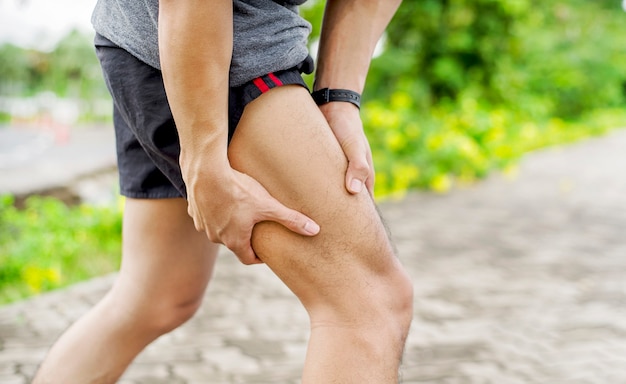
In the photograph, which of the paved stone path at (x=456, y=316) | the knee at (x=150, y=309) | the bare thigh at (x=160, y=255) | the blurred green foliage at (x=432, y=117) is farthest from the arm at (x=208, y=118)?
the blurred green foliage at (x=432, y=117)

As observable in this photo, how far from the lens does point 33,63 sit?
4897cm

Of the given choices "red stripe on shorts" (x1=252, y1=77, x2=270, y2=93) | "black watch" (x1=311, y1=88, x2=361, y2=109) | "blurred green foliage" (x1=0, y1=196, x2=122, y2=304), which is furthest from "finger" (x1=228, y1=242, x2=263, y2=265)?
"blurred green foliage" (x1=0, y1=196, x2=122, y2=304)

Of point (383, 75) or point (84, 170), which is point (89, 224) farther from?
point (383, 75)

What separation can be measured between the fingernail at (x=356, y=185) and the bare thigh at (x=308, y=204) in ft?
0.04

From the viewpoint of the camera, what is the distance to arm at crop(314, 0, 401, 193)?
4.53ft

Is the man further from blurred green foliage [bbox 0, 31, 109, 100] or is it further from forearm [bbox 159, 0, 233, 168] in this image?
blurred green foliage [bbox 0, 31, 109, 100]

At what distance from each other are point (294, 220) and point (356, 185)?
12 cm

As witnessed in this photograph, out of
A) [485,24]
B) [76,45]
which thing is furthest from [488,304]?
[76,45]

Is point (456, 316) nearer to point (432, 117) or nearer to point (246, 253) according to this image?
point (246, 253)

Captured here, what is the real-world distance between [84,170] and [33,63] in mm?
44093

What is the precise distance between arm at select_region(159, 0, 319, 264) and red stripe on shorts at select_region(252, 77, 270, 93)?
54 millimetres

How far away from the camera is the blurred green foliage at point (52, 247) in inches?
157

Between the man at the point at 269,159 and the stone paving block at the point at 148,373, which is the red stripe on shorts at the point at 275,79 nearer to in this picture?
the man at the point at 269,159

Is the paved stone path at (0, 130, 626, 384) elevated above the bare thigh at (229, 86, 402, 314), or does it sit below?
below
